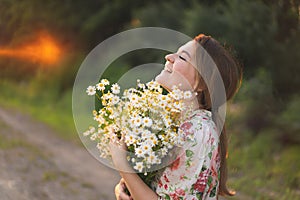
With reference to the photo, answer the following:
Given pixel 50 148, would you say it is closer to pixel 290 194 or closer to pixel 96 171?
pixel 96 171

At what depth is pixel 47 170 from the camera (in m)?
7.72

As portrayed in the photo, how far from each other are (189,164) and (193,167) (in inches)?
0.9

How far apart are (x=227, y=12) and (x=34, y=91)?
9.02m

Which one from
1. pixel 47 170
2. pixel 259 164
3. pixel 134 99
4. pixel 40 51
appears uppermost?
pixel 40 51

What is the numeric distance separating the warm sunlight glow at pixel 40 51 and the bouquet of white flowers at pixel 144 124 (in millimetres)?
13311

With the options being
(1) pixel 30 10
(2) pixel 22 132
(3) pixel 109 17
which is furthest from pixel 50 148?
(3) pixel 109 17

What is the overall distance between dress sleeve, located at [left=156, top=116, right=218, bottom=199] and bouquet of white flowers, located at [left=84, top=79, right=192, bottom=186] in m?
0.05

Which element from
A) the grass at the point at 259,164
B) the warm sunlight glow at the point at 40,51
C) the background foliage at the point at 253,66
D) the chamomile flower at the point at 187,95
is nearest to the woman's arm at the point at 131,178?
the chamomile flower at the point at 187,95

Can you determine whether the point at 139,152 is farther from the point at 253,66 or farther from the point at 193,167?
the point at 253,66

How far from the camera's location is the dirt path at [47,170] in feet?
21.5

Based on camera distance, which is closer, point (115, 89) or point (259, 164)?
point (115, 89)

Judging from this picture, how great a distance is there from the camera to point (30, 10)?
14.1 meters

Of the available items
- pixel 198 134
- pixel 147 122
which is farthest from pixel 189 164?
pixel 147 122

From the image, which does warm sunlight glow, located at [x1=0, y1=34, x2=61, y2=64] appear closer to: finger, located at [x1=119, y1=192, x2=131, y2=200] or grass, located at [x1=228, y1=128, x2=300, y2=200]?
grass, located at [x1=228, y1=128, x2=300, y2=200]
